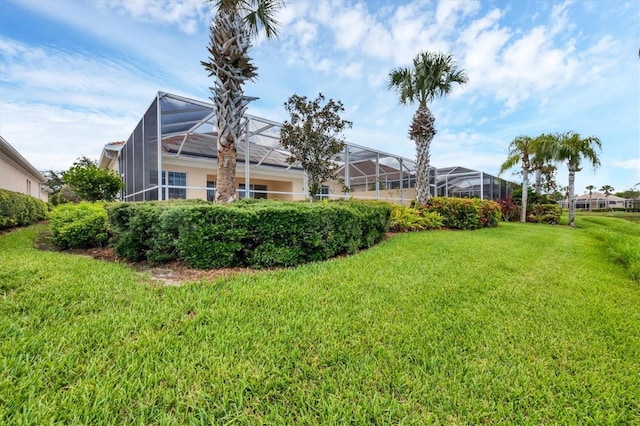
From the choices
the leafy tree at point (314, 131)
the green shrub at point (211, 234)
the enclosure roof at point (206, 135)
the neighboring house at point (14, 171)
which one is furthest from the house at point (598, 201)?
the neighboring house at point (14, 171)

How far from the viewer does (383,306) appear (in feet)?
9.87

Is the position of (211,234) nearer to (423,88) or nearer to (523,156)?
(423,88)

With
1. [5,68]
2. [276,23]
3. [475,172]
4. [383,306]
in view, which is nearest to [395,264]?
[383,306]

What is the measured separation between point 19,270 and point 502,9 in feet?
42.2

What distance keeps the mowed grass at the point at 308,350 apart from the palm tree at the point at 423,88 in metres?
8.75

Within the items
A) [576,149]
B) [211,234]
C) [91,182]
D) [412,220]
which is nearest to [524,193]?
[576,149]

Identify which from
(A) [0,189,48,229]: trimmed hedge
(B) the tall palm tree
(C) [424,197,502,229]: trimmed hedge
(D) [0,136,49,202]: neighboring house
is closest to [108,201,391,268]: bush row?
(A) [0,189,48,229]: trimmed hedge

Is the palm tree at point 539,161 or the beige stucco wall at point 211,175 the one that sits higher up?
the palm tree at point 539,161

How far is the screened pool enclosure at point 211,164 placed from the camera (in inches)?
346

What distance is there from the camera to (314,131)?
26.7 ft

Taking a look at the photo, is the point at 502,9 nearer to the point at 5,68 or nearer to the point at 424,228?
the point at 424,228

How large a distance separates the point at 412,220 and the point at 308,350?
25.0ft

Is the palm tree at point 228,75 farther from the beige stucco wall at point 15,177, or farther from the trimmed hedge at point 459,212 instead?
the beige stucco wall at point 15,177

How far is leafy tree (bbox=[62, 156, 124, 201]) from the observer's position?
9238 mm
